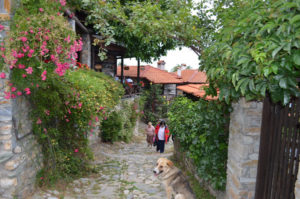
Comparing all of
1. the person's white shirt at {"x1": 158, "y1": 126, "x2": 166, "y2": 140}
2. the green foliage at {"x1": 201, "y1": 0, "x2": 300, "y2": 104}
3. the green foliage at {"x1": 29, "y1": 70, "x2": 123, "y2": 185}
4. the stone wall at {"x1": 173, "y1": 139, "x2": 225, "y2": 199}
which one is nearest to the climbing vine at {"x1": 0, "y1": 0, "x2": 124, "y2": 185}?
the green foliage at {"x1": 29, "y1": 70, "x2": 123, "y2": 185}

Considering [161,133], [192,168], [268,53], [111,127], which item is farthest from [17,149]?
[111,127]

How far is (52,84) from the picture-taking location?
15.0 feet

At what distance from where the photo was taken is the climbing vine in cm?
354

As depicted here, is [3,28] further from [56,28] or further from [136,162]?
[136,162]

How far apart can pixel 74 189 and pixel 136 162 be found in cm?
299

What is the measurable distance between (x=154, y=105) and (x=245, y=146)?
60.4 ft

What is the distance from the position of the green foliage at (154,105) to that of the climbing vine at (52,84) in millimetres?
14914

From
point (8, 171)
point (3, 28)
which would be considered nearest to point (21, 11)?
point (3, 28)

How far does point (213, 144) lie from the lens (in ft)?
15.1

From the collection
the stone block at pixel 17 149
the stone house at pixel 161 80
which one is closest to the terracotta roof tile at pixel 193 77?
the stone house at pixel 161 80

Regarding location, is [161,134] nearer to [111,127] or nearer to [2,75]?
[111,127]

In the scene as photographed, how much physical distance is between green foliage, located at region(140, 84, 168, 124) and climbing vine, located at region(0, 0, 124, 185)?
48.9ft

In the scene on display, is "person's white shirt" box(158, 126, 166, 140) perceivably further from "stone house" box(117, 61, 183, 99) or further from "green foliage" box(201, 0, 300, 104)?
"stone house" box(117, 61, 183, 99)

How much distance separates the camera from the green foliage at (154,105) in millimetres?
21109
